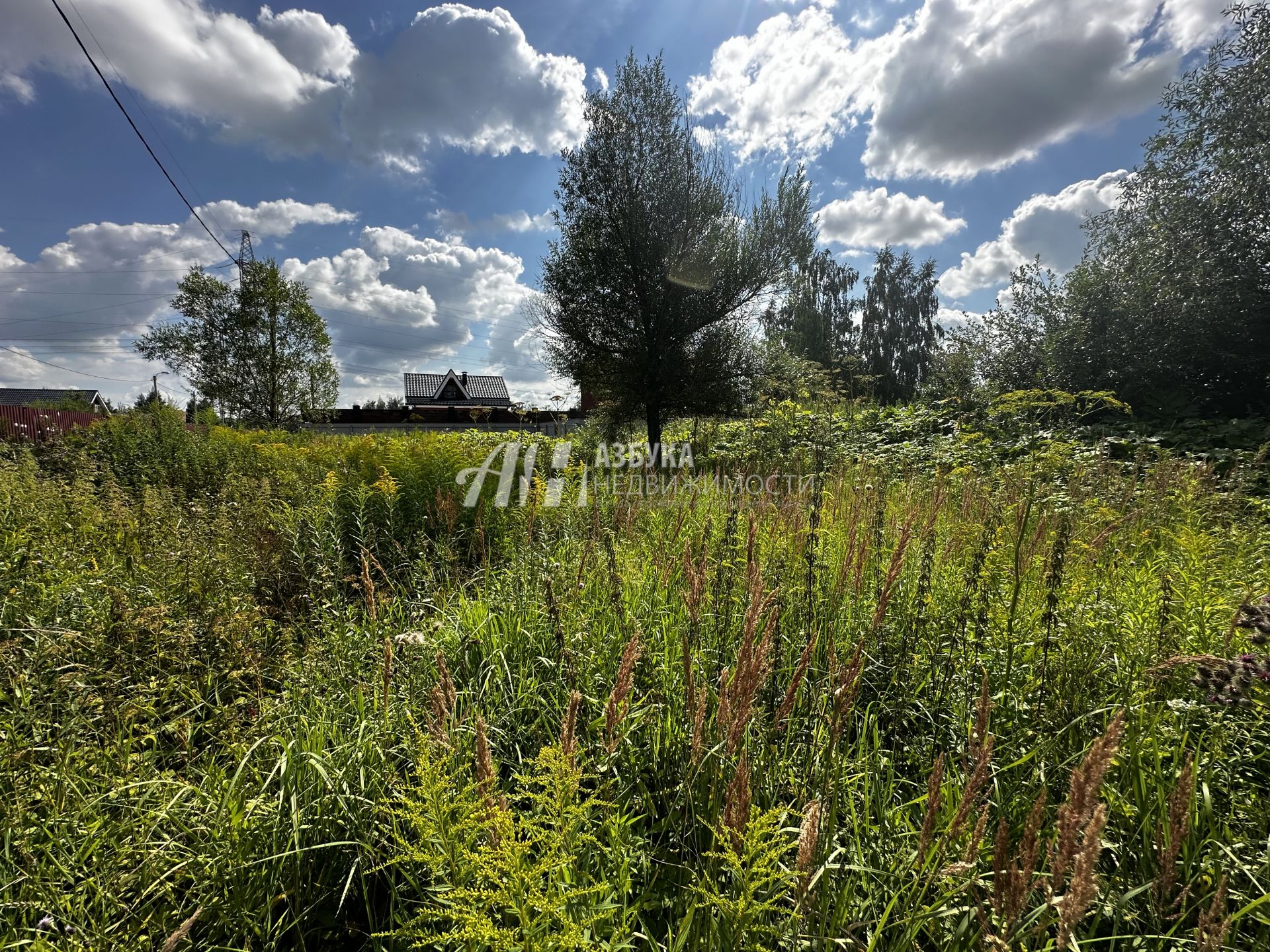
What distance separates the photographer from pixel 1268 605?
1.04m

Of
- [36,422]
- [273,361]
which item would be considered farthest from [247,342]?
[36,422]

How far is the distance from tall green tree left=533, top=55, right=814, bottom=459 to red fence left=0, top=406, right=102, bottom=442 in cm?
891

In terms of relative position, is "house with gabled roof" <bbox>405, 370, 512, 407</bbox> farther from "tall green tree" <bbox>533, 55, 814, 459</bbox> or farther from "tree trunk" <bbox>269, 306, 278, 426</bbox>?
"tall green tree" <bbox>533, 55, 814, 459</bbox>

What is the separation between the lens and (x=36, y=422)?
940cm

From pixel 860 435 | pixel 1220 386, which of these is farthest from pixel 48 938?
pixel 1220 386

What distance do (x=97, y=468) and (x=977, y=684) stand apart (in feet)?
25.8

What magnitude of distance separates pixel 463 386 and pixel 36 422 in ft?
110

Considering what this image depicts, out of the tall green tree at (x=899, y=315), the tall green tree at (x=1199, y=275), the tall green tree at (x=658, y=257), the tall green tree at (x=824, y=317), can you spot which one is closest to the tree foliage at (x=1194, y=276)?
the tall green tree at (x=1199, y=275)

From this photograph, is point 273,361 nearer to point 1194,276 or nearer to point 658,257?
point 658,257

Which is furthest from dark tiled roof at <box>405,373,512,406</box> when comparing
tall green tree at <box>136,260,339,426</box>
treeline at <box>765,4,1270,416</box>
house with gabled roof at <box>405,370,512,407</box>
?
treeline at <box>765,4,1270,416</box>

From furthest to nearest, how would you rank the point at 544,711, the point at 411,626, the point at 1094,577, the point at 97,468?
the point at 97,468 < the point at 411,626 < the point at 1094,577 < the point at 544,711

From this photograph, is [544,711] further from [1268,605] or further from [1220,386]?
[1220,386]

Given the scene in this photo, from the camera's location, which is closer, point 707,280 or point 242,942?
point 242,942

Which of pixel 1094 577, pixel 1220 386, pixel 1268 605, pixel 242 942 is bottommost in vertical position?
pixel 242 942
